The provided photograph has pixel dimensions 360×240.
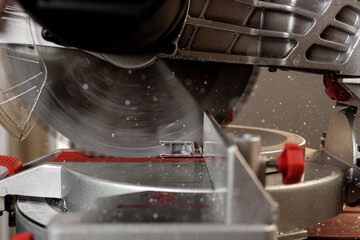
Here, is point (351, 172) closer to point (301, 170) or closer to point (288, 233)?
point (288, 233)

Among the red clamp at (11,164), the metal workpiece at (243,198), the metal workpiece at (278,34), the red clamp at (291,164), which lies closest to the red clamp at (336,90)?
the metal workpiece at (278,34)

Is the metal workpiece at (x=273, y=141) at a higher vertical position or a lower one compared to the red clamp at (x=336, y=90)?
lower

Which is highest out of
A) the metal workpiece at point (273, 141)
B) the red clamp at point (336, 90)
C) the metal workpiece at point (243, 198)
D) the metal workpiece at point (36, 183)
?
the red clamp at point (336, 90)

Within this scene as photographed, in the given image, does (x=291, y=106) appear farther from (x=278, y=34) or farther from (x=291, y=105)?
(x=278, y=34)

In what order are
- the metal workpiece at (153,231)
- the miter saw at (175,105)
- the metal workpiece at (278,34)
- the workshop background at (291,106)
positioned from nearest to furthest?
the metal workpiece at (153,231)
the miter saw at (175,105)
the metal workpiece at (278,34)
the workshop background at (291,106)

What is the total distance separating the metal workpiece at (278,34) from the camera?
0.98 m

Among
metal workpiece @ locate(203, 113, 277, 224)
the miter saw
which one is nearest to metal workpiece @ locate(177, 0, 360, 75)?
the miter saw

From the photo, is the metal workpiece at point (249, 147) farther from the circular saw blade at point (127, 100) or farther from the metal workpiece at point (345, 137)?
the metal workpiece at point (345, 137)

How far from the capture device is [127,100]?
1074 mm

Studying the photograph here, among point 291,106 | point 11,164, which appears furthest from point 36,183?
point 291,106

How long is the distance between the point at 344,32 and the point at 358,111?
235 mm

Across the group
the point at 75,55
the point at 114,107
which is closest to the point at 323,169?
the point at 114,107

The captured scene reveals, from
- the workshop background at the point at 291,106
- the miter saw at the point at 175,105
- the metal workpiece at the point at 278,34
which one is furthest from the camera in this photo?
the workshop background at the point at 291,106

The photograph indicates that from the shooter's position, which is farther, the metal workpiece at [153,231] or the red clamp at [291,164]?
the red clamp at [291,164]
